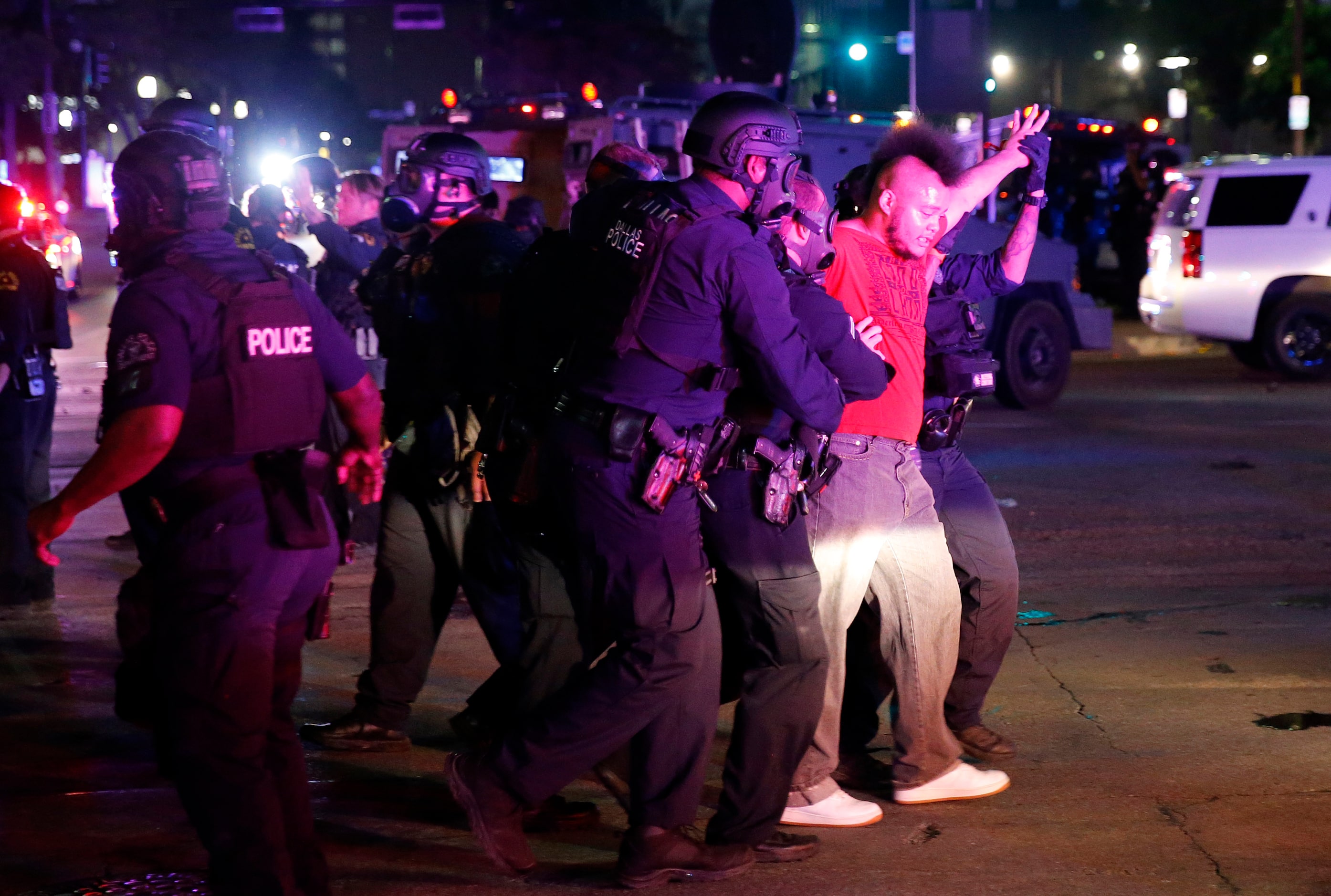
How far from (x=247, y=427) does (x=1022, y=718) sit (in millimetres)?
3029

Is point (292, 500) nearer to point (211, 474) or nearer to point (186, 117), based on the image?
point (211, 474)

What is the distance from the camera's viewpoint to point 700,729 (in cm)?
398

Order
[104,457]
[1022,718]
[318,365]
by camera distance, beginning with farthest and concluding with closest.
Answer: [1022,718], [318,365], [104,457]

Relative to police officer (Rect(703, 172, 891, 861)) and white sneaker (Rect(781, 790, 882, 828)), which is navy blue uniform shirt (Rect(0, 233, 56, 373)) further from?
white sneaker (Rect(781, 790, 882, 828))

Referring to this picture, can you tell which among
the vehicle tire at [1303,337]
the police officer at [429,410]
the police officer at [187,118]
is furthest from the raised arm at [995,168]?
the vehicle tire at [1303,337]

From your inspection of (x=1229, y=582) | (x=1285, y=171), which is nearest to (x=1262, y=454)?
(x=1229, y=582)

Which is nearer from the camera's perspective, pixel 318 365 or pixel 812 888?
pixel 318 365

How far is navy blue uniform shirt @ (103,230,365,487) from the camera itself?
337 centimetres

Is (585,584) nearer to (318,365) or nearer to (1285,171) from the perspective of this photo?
(318,365)

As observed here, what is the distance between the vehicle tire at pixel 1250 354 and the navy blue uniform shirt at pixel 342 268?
1102 centimetres

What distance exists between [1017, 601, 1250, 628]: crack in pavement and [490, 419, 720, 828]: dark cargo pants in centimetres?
310

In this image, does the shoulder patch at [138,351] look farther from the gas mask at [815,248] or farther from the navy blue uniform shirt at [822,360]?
the gas mask at [815,248]

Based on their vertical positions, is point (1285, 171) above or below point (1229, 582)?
above

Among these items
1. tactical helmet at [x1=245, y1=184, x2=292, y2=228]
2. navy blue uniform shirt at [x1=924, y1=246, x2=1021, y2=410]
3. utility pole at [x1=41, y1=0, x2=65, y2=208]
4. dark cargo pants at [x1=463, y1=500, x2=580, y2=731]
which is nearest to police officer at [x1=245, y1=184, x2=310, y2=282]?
tactical helmet at [x1=245, y1=184, x2=292, y2=228]
